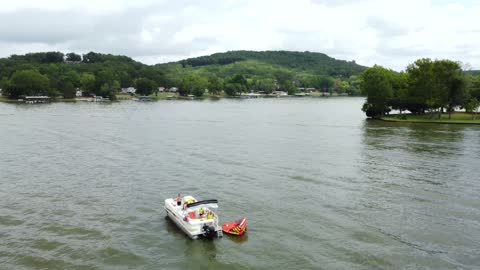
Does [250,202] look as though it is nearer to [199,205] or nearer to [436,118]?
[199,205]

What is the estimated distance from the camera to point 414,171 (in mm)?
52188

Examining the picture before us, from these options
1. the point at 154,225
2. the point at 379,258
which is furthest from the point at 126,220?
the point at 379,258

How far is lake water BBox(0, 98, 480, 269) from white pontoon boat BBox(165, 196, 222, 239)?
831mm

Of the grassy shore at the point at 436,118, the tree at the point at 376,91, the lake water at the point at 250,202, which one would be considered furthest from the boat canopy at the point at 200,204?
the tree at the point at 376,91

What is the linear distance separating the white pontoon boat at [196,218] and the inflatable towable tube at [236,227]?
739mm

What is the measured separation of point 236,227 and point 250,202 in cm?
772

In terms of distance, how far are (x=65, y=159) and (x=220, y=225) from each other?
34529 mm

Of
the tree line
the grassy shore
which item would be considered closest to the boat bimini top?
the grassy shore

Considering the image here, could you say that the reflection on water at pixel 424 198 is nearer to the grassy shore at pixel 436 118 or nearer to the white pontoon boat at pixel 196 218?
the white pontoon boat at pixel 196 218

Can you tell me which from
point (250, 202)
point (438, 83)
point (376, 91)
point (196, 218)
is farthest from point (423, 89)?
point (196, 218)

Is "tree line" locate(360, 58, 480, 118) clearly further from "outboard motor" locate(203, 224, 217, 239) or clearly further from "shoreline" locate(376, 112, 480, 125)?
"outboard motor" locate(203, 224, 217, 239)

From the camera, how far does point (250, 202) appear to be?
39281 mm

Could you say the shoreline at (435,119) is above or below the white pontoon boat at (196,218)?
above

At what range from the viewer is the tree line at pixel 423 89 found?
112188 millimetres
